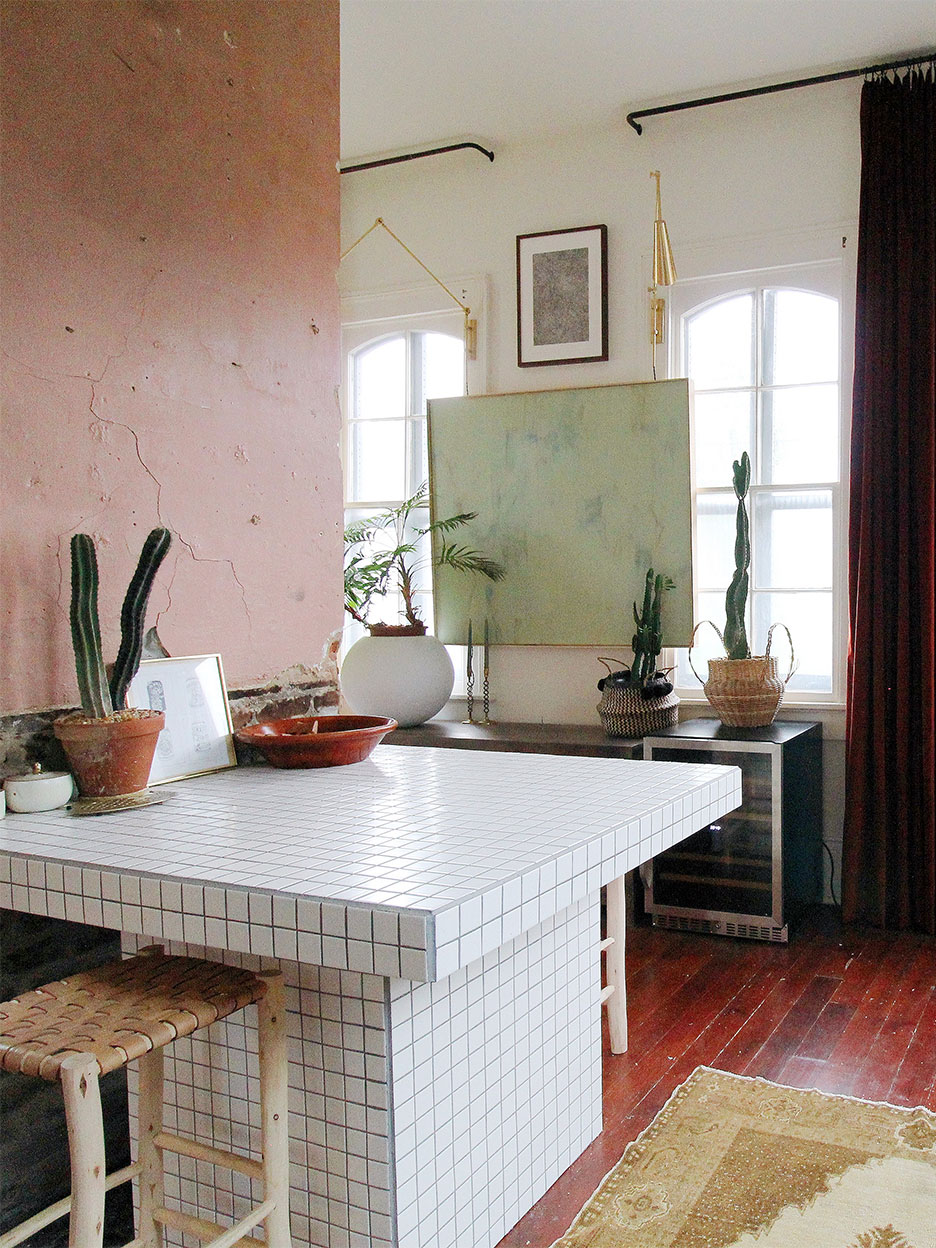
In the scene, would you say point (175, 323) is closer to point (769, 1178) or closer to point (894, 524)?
point (769, 1178)

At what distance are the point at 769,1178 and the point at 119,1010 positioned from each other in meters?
1.44

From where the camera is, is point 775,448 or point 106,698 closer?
point 106,698

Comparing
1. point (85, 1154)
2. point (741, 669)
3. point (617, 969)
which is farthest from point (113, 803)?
point (741, 669)

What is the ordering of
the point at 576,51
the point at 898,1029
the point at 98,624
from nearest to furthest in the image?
the point at 98,624 < the point at 898,1029 < the point at 576,51

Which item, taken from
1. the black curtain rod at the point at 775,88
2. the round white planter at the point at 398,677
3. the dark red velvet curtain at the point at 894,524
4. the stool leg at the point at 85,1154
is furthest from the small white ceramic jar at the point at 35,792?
the black curtain rod at the point at 775,88

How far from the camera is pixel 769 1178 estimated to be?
87.6 inches

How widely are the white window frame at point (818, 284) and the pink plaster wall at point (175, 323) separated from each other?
1985 mm

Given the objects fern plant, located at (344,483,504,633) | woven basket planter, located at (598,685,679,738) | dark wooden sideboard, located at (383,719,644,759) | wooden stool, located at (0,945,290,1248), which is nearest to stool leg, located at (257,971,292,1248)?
wooden stool, located at (0,945,290,1248)

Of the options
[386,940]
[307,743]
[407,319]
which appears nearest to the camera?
[386,940]

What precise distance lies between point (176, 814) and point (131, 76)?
4.83ft

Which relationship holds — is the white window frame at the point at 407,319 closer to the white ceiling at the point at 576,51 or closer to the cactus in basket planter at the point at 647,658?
the white ceiling at the point at 576,51

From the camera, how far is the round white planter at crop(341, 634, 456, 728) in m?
4.36

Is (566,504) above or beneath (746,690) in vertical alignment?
above

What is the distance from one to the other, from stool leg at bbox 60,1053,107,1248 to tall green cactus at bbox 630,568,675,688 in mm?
2931
